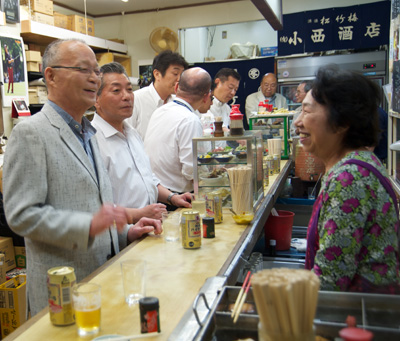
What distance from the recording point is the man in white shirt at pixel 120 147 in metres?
2.46

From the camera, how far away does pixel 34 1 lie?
21.3 feet

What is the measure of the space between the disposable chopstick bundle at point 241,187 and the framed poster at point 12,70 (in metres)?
4.43

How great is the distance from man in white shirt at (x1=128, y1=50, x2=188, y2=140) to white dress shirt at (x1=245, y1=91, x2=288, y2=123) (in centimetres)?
370

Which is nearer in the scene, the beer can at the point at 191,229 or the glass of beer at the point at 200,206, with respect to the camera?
the beer can at the point at 191,229

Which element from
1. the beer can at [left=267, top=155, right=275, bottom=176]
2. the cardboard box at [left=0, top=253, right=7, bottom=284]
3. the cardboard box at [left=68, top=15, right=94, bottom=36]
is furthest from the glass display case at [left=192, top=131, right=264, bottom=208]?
the cardboard box at [left=68, top=15, right=94, bottom=36]

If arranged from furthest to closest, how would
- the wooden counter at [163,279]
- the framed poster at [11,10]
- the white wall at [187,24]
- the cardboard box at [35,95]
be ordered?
the white wall at [187,24]
the cardboard box at [35,95]
the framed poster at [11,10]
the wooden counter at [163,279]

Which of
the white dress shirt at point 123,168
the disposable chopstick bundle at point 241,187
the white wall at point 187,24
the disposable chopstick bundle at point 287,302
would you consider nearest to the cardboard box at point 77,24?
the white wall at point 187,24

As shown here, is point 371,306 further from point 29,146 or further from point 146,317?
point 29,146

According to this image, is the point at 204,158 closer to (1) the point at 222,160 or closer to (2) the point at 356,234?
(1) the point at 222,160

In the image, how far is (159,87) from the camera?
4551mm

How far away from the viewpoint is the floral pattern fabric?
144cm

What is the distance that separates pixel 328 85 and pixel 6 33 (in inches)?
217

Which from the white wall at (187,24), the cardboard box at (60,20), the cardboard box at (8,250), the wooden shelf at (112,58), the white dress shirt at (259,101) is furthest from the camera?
the white wall at (187,24)

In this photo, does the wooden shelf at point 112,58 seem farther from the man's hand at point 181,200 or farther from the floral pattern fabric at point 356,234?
the floral pattern fabric at point 356,234
